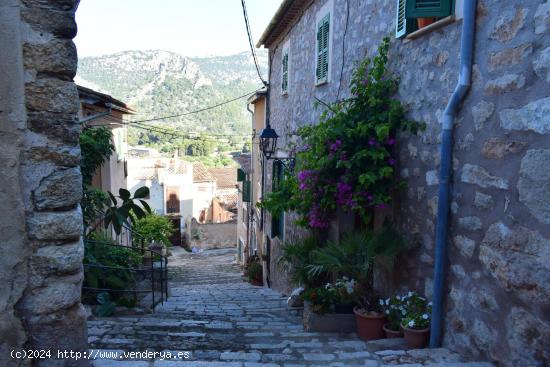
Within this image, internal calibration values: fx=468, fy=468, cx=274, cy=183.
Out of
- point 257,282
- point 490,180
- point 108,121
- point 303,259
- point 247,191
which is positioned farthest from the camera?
point 247,191

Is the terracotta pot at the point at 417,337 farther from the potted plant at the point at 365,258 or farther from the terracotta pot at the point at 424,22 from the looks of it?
the terracotta pot at the point at 424,22

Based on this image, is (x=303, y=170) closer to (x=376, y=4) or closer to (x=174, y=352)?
(x=376, y=4)

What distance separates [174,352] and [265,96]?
10.2 metres

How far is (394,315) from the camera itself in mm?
4316

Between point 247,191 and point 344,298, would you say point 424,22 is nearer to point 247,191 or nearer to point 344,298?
point 344,298

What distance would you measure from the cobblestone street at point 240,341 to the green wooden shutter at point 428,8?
103 inches

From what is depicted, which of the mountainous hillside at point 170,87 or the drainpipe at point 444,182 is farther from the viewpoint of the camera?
the mountainous hillside at point 170,87

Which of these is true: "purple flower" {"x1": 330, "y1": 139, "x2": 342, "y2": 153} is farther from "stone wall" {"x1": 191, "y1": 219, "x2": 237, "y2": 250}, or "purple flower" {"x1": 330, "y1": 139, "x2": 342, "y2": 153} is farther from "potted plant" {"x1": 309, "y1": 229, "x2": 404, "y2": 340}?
"stone wall" {"x1": 191, "y1": 219, "x2": 237, "y2": 250}

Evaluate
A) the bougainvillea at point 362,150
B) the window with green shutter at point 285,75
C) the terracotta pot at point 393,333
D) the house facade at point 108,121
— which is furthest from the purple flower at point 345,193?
the window with green shutter at point 285,75

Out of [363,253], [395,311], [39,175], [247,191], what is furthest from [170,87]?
[39,175]

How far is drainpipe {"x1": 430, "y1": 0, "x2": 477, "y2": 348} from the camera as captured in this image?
11.0 feet

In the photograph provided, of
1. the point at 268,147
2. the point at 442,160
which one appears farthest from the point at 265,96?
the point at 442,160

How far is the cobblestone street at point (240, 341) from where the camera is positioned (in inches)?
134

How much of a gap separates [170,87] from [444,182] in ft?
282
